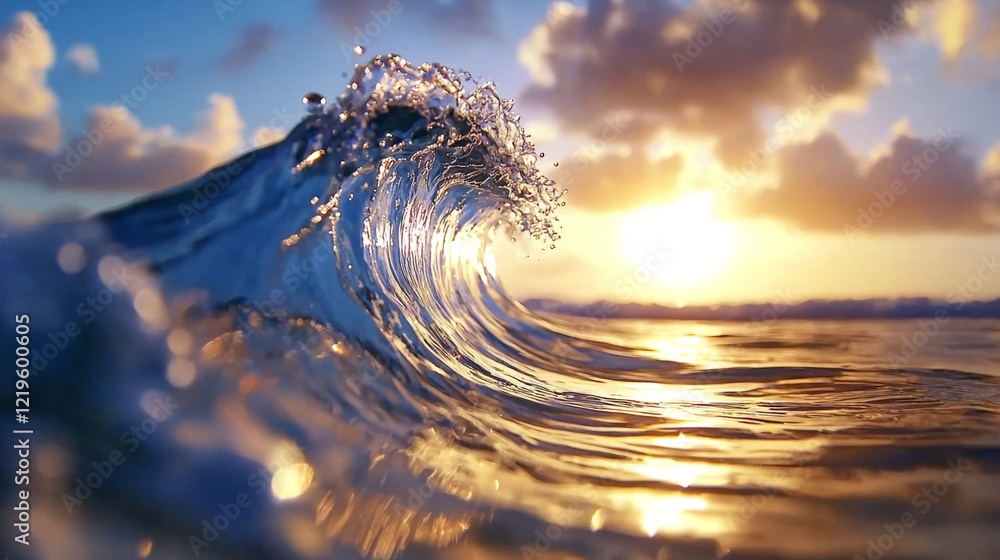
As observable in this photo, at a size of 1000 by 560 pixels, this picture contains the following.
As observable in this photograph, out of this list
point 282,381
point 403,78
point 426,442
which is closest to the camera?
point 426,442

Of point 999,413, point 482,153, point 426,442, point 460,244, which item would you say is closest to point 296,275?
point 426,442

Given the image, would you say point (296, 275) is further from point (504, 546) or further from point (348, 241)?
point (504, 546)

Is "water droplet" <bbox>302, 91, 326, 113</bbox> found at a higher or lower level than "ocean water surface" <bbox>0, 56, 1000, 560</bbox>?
higher

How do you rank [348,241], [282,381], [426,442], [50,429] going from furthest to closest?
[348,241] < [282,381] < [426,442] < [50,429]

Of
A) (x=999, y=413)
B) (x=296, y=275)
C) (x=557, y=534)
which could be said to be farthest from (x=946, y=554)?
(x=296, y=275)

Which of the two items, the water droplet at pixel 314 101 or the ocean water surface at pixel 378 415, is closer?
the ocean water surface at pixel 378 415

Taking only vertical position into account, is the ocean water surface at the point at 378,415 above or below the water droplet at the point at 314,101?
below

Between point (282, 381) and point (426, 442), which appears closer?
point (426, 442)

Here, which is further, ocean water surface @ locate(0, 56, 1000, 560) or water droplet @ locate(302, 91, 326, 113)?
water droplet @ locate(302, 91, 326, 113)

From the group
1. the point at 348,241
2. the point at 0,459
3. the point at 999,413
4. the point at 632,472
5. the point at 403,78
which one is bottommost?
the point at 0,459

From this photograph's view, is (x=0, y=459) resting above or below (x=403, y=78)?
below
